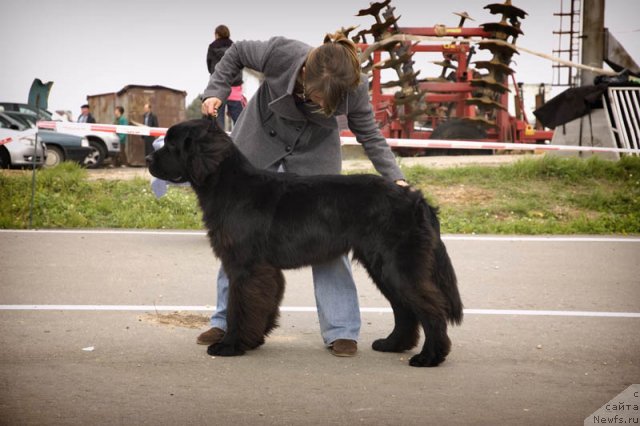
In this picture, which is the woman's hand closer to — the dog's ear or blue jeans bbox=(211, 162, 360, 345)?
the dog's ear

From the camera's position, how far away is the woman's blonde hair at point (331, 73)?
4719 mm

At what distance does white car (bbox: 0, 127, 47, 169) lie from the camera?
48.0ft

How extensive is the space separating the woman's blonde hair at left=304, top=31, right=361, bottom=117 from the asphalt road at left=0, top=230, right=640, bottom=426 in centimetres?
158

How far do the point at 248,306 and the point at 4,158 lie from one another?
37.1 feet

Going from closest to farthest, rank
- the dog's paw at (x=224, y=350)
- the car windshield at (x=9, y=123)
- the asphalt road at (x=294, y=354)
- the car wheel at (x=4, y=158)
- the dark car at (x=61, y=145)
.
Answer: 1. the asphalt road at (x=294, y=354)
2. the dog's paw at (x=224, y=350)
3. the car wheel at (x=4, y=158)
4. the car windshield at (x=9, y=123)
5. the dark car at (x=61, y=145)

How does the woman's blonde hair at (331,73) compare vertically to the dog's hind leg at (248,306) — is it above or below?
above

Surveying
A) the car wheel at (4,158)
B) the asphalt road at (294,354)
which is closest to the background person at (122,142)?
the car wheel at (4,158)

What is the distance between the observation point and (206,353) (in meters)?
5.02

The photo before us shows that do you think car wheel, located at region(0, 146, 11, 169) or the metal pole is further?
car wheel, located at region(0, 146, 11, 169)

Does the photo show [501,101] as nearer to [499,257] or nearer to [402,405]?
[499,257]

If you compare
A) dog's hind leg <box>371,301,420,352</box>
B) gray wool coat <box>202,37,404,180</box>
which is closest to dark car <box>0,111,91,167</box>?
gray wool coat <box>202,37,404,180</box>

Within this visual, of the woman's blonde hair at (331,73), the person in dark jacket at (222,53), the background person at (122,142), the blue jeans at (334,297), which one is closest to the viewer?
the woman's blonde hair at (331,73)

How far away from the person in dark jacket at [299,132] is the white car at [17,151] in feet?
32.0

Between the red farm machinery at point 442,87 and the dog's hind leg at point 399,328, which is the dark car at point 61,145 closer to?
the red farm machinery at point 442,87
